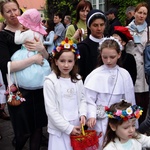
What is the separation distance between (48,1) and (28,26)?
11548 millimetres

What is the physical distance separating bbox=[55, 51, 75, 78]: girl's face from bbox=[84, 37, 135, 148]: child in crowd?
1.02 feet

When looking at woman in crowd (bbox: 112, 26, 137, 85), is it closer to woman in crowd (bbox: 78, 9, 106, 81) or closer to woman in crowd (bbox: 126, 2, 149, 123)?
woman in crowd (bbox: 78, 9, 106, 81)

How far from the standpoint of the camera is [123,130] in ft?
7.26

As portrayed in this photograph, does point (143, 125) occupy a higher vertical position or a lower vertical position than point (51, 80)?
lower

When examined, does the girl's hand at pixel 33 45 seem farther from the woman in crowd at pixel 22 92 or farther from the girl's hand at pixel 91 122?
the girl's hand at pixel 91 122

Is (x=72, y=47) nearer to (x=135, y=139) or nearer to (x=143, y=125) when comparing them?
(x=135, y=139)

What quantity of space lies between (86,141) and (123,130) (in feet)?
1.52

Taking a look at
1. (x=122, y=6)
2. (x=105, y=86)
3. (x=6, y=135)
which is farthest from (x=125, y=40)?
(x=122, y=6)

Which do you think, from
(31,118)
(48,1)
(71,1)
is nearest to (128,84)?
(31,118)

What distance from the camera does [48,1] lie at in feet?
45.9

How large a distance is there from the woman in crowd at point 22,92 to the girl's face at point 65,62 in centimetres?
37

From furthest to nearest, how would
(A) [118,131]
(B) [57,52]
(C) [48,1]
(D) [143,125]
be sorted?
(C) [48,1]
(D) [143,125]
(B) [57,52]
(A) [118,131]

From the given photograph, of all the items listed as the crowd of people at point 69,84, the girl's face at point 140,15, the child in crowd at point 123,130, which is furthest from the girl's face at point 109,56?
the girl's face at point 140,15

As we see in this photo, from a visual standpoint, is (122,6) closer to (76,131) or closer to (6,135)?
(6,135)
